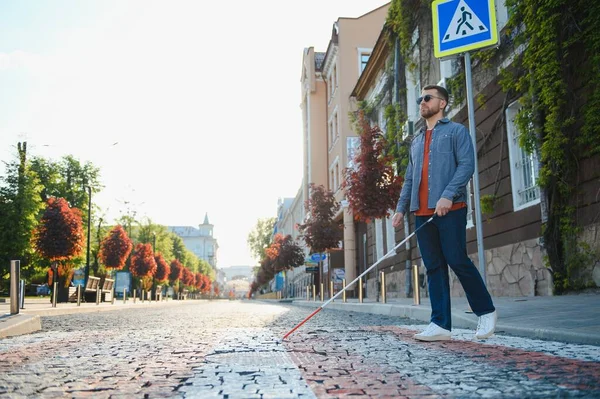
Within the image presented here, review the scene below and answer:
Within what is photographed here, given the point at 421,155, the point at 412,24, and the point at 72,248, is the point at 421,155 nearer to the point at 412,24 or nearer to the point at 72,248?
the point at 412,24

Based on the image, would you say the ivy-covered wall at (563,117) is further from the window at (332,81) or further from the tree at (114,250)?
the tree at (114,250)

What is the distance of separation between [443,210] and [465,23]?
3.91 meters

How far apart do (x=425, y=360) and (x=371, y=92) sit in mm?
23633

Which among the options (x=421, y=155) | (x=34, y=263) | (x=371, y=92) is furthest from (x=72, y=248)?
(x=421, y=155)

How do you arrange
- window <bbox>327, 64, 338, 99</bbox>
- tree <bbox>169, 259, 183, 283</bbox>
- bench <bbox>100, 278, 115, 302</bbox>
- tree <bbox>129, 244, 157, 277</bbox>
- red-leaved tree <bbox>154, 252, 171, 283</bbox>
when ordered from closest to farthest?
bench <bbox>100, 278, 115, 302</bbox>
window <bbox>327, 64, 338, 99</bbox>
tree <bbox>129, 244, 157, 277</bbox>
red-leaved tree <bbox>154, 252, 171, 283</bbox>
tree <bbox>169, 259, 183, 283</bbox>

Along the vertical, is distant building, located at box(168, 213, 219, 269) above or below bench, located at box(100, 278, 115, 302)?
above

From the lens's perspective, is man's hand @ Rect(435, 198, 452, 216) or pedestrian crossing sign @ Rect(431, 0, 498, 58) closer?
man's hand @ Rect(435, 198, 452, 216)

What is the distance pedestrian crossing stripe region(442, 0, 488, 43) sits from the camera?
749cm

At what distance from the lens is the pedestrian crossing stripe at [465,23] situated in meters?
7.49

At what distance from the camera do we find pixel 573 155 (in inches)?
365

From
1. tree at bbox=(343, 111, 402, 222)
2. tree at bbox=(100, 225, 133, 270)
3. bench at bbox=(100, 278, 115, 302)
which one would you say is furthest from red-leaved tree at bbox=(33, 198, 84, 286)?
tree at bbox=(343, 111, 402, 222)

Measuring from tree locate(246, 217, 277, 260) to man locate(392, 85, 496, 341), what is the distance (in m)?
89.1

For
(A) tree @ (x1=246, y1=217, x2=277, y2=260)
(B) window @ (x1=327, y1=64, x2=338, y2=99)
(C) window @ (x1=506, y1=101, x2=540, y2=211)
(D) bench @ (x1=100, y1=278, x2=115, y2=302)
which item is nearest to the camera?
(C) window @ (x1=506, y1=101, x2=540, y2=211)

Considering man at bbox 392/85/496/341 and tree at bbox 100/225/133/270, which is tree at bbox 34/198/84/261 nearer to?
tree at bbox 100/225/133/270
